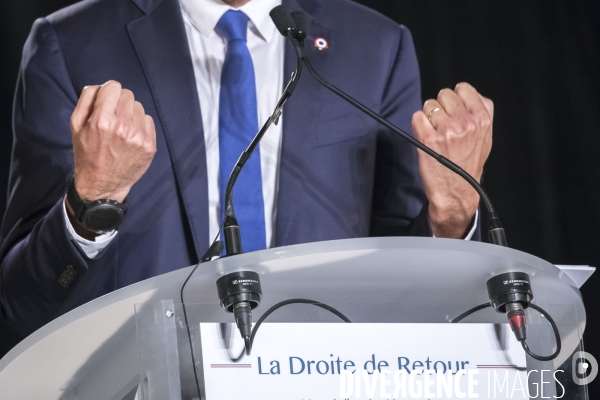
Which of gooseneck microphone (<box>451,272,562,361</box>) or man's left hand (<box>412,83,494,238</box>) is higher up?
man's left hand (<box>412,83,494,238</box>)

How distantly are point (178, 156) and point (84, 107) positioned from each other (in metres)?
0.42

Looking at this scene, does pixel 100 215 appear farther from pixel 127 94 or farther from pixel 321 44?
pixel 321 44

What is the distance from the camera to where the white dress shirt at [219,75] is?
71.5 inches

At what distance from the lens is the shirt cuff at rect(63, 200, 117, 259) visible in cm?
150

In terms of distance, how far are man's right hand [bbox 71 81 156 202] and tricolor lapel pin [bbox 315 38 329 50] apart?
26.3 inches

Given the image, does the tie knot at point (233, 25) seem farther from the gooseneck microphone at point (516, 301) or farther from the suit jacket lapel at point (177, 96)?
the gooseneck microphone at point (516, 301)

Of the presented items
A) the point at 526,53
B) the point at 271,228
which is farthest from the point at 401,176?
the point at 526,53

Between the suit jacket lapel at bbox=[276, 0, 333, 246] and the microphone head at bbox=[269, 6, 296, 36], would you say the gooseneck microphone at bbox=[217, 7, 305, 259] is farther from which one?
the suit jacket lapel at bbox=[276, 0, 333, 246]

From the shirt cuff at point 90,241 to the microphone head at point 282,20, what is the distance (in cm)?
47

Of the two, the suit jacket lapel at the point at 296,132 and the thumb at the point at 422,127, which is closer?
the thumb at the point at 422,127

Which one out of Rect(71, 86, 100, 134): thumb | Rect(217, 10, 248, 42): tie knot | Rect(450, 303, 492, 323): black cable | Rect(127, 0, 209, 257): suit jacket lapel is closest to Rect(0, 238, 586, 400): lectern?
Rect(450, 303, 492, 323): black cable

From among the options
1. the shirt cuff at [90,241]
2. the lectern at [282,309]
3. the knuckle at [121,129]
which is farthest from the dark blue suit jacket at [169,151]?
the lectern at [282,309]

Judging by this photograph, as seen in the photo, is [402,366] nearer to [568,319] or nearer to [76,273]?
[568,319]

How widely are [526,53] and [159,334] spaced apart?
1814 millimetres
